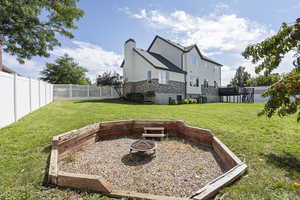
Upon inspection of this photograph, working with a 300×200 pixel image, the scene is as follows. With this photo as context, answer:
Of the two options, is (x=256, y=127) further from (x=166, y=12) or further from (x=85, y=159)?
(x=166, y=12)

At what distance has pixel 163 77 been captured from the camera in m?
16.3

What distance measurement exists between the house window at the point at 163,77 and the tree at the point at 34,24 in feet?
30.9

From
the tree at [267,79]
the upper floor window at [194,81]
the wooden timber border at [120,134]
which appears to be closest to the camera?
the wooden timber border at [120,134]

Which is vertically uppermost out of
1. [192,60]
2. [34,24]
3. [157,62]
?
[192,60]

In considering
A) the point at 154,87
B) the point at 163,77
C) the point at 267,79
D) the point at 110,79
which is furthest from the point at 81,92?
the point at 267,79

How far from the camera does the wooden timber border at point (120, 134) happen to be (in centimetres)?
205

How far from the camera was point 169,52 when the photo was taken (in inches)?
783

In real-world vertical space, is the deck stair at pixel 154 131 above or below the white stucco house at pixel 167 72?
below

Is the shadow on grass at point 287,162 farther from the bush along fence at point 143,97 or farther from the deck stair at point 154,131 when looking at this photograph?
the bush along fence at point 143,97

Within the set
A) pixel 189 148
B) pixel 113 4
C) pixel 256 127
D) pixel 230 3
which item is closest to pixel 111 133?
pixel 189 148

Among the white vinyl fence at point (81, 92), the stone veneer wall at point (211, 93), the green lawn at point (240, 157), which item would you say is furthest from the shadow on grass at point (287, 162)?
the stone veneer wall at point (211, 93)

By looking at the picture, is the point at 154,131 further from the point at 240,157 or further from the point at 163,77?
the point at 163,77

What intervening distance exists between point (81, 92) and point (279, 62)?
1801 cm

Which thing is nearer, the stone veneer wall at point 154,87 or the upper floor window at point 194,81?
the stone veneer wall at point 154,87
